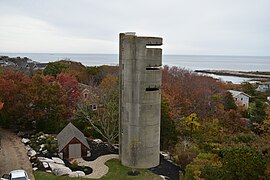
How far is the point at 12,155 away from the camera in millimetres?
17391

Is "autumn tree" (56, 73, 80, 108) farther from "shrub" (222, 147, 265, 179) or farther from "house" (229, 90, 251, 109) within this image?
"house" (229, 90, 251, 109)

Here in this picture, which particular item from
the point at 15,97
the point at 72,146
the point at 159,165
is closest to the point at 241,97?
the point at 159,165

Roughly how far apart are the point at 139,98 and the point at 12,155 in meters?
8.79

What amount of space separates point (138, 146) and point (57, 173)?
192 inches

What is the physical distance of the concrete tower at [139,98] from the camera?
53.7ft

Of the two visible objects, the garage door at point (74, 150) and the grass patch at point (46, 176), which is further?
the garage door at point (74, 150)

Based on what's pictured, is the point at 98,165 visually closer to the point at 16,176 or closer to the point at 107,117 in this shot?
the point at 16,176

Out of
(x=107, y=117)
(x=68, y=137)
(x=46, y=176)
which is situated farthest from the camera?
(x=107, y=117)

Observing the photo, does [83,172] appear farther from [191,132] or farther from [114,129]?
[191,132]

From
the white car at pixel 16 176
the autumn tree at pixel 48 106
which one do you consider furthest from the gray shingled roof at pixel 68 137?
the white car at pixel 16 176

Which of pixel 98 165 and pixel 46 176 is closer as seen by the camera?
pixel 46 176

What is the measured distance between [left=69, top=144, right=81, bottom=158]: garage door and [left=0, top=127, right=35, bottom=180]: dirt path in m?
2.59

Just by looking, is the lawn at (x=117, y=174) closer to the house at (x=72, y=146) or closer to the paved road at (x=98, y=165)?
the paved road at (x=98, y=165)

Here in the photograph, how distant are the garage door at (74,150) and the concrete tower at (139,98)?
2984mm
